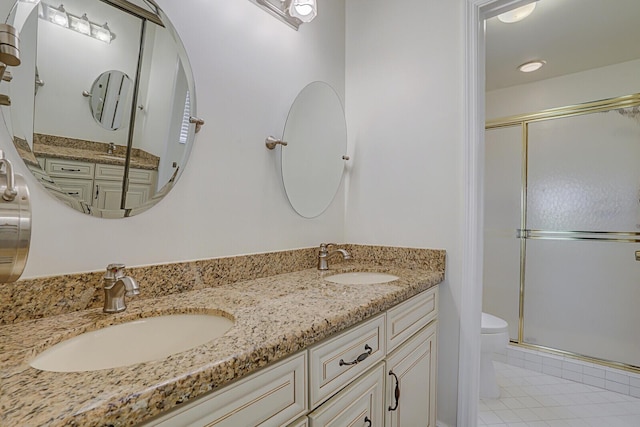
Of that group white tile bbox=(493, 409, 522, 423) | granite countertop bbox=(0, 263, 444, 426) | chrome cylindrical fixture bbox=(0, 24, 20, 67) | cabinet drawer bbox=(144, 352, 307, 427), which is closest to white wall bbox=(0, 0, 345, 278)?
granite countertop bbox=(0, 263, 444, 426)

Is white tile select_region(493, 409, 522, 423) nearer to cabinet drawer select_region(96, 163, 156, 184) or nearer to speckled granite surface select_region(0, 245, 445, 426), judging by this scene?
speckled granite surface select_region(0, 245, 445, 426)

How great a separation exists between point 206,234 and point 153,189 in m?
0.23

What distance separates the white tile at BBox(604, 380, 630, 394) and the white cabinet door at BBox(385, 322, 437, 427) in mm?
1611

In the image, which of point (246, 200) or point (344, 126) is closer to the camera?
point (246, 200)

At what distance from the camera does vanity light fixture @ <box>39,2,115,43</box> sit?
77 centimetres

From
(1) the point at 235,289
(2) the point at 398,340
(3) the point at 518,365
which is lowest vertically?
(3) the point at 518,365

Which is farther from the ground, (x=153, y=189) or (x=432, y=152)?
(x=432, y=152)

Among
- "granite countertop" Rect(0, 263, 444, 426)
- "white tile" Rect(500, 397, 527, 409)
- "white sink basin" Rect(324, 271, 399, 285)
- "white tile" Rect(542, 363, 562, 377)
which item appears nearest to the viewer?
"granite countertop" Rect(0, 263, 444, 426)

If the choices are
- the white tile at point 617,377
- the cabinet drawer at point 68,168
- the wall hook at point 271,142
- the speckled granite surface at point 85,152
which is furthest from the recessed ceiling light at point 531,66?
the cabinet drawer at point 68,168

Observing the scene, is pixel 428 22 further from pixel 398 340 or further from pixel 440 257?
pixel 398 340

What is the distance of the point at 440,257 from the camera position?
4.68 ft

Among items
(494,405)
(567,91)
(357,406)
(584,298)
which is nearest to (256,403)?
(357,406)

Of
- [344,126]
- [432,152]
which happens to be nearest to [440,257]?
[432,152]

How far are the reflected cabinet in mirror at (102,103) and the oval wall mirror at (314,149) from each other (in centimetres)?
50
